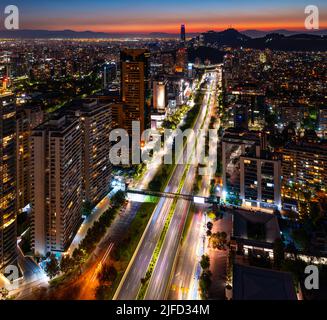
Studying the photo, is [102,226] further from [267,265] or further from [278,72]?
[278,72]

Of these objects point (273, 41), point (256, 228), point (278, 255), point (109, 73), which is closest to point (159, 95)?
point (109, 73)

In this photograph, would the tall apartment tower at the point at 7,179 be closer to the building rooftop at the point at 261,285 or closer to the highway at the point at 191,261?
the highway at the point at 191,261

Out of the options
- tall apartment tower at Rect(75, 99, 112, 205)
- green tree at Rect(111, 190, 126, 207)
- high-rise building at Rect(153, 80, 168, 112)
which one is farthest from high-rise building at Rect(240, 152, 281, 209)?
high-rise building at Rect(153, 80, 168, 112)

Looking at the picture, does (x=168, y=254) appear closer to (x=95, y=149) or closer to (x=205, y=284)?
(x=205, y=284)

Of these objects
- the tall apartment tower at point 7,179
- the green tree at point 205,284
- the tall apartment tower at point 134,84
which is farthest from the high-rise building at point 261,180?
the tall apartment tower at point 134,84

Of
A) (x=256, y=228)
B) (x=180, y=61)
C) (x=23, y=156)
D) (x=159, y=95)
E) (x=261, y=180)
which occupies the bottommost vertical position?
(x=256, y=228)

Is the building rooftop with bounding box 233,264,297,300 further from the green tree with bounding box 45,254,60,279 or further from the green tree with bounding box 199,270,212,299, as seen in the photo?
the green tree with bounding box 45,254,60,279
